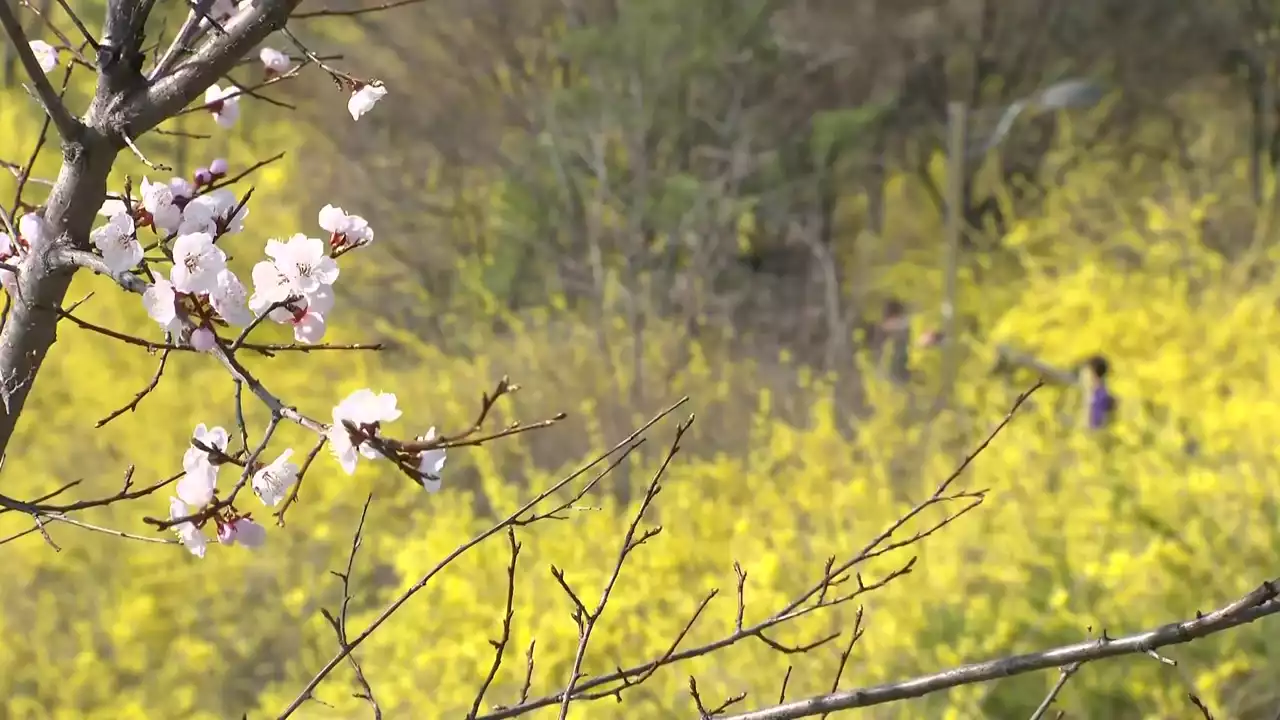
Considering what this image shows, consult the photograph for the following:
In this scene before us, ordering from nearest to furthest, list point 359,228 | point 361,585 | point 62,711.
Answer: point 359,228 → point 62,711 → point 361,585

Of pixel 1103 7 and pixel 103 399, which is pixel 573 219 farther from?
pixel 1103 7

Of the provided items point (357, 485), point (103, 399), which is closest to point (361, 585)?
point (357, 485)

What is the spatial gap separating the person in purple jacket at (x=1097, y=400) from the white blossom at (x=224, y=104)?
5.50 metres

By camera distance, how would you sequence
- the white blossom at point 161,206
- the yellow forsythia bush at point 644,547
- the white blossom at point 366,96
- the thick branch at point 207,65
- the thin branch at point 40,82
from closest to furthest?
the thin branch at point 40,82
the thick branch at point 207,65
the white blossom at point 161,206
the white blossom at point 366,96
the yellow forsythia bush at point 644,547

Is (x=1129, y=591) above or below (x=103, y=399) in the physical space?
below

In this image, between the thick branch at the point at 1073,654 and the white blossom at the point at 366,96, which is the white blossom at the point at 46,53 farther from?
the thick branch at the point at 1073,654

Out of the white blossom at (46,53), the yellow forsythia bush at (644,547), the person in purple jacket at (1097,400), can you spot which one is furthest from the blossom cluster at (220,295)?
the person in purple jacket at (1097,400)

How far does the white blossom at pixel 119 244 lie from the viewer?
992mm

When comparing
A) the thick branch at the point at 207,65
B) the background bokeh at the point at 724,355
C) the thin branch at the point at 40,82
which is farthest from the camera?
the background bokeh at the point at 724,355

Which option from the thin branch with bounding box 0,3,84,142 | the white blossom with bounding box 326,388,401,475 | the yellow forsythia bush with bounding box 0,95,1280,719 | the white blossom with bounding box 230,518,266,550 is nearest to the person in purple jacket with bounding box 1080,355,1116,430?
the yellow forsythia bush with bounding box 0,95,1280,719

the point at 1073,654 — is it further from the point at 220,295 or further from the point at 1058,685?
the point at 220,295

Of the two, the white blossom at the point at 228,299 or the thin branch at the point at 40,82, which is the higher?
the thin branch at the point at 40,82

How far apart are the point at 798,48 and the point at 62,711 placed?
848 centimetres

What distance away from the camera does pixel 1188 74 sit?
11.5 meters
